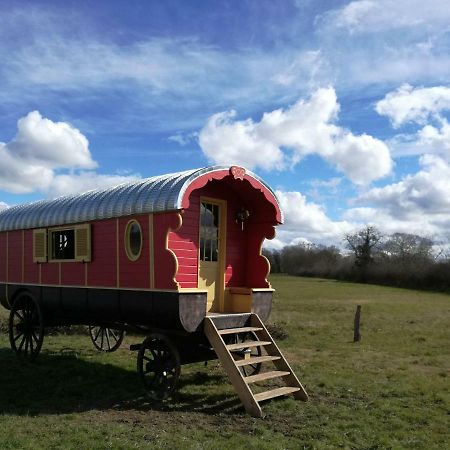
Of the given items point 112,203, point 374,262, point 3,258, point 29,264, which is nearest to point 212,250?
point 112,203

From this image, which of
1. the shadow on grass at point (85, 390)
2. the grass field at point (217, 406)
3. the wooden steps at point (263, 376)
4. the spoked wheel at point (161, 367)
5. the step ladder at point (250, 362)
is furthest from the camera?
the spoked wheel at point (161, 367)

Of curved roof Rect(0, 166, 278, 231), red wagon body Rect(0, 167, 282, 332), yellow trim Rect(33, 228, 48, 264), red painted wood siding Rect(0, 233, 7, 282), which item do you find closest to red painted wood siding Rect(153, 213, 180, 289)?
red wagon body Rect(0, 167, 282, 332)

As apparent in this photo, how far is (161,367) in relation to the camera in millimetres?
9031

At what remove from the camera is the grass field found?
6.68m

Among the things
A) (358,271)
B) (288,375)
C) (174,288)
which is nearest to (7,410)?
(174,288)

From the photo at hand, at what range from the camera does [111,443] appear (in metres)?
6.43

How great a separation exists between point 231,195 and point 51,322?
4883 mm

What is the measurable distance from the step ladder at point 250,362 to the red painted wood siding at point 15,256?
591 centimetres

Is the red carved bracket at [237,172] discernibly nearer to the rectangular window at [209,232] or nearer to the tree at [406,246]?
the rectangular window at [209,232]

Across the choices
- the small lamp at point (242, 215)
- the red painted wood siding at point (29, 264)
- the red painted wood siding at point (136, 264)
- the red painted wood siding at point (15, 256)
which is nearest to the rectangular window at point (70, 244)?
the red painted wood siding at point (29, 264)

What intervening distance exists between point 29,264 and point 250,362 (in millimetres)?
6578

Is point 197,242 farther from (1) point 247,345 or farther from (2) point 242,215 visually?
(1) point 247,345

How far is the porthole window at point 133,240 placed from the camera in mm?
9375

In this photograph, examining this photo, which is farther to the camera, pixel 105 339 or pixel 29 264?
pixel 105 339
